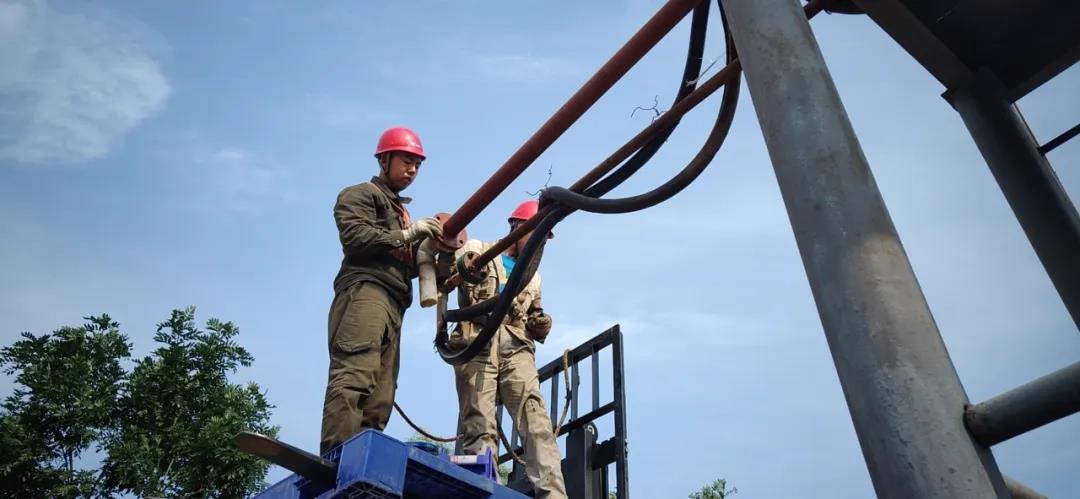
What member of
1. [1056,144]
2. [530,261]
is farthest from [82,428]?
[1056,144]

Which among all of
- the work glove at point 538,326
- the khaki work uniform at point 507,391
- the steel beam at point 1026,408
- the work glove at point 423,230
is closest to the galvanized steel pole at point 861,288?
the steel beam at point 1026,408

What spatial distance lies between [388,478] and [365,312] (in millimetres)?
1339

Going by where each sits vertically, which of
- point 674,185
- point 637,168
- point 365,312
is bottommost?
point 365,312

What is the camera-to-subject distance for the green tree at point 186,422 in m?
12.7

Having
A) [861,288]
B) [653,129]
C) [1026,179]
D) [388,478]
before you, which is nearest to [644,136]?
[653,129]

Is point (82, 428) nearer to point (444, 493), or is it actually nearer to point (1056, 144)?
point (444, 493)

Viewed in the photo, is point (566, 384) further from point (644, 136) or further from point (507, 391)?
point (644, 136)

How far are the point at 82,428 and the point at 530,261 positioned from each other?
39.0 ft

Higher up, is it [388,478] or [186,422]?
[186,422]

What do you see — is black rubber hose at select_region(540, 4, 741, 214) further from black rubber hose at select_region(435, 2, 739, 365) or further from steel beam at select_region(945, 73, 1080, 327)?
steel beam at select_region(945, 73, 1080, 327)

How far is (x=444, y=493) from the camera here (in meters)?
3.01

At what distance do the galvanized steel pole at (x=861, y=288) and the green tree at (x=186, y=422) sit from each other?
13098mm

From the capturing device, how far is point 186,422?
45.1ft

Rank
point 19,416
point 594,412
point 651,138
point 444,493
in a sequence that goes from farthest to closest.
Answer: point 19,416
point 594,412
point 651,138
point 444,493
